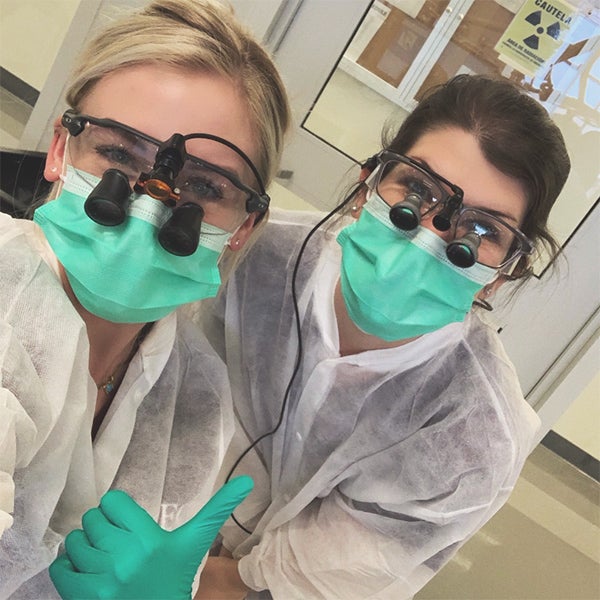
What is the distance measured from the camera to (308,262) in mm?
1294

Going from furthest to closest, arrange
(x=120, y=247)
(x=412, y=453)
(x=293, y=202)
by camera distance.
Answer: (x=293, y=202) → (x=412, y=453) → (x=120, y=247)

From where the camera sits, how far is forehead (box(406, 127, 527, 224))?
1057 mm

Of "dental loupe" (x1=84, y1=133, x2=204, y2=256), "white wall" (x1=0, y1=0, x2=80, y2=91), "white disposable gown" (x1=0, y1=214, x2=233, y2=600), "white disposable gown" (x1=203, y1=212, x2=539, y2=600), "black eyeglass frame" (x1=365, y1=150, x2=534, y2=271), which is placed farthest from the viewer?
"white wall" (x1=0, y1=0, x2=80, y2=91)

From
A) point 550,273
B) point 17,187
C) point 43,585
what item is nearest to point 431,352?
point 550,273

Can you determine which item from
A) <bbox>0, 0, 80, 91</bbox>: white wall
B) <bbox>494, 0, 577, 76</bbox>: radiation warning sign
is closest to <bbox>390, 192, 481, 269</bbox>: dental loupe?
<bbox>494, 0, 577, 76</bbox>: radiation warning sign

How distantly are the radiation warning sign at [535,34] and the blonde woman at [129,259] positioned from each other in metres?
0.76

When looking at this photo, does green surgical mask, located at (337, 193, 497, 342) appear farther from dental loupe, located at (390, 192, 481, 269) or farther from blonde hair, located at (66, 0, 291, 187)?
blonde hair, located at (66, 0, 291, 187)

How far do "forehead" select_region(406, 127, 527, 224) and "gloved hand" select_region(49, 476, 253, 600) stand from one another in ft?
2.07

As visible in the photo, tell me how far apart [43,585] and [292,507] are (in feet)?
1.91

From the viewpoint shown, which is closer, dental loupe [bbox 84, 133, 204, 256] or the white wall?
dental loupe [bbox 84, 133, 204, 256]

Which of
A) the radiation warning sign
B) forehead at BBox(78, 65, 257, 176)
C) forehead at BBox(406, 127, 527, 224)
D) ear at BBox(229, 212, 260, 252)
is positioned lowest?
ear at BBox(229, 212, 260, 252)

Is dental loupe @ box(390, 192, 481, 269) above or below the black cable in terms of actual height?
above

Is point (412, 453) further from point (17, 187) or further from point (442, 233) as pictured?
point (17, 187)

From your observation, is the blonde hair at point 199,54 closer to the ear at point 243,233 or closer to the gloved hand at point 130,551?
the ear at point 243,233
